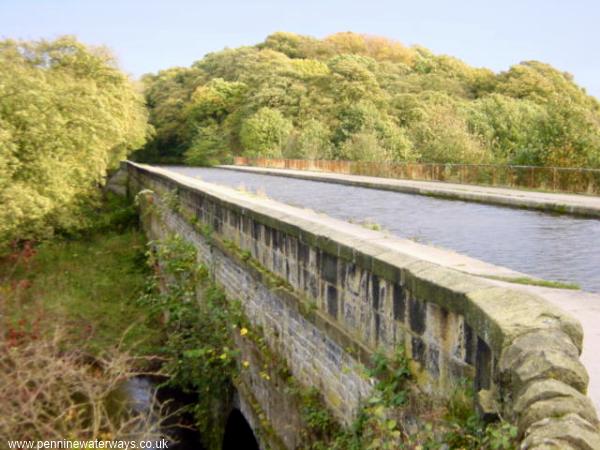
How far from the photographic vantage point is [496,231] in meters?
9.94

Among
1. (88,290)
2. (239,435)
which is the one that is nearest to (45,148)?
(88,290)

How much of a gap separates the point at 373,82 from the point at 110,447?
167 feet

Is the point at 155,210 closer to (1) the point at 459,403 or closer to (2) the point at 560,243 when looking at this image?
(2) the point at 560,243

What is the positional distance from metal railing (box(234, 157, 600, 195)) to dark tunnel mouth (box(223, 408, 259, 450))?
36.4ft

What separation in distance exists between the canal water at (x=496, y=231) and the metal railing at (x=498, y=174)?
→ 361 centimetres

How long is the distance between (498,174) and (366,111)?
28.3 m

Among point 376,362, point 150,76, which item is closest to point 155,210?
point 376,362

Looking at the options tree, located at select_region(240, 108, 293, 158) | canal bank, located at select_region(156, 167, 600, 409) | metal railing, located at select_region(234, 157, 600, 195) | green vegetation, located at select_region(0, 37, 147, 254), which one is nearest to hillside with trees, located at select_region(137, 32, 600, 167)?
tree, located at select_region(240, 108, 293, 158)

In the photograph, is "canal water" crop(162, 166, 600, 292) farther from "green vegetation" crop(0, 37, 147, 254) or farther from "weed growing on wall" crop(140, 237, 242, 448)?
"green vegetation" crop(0, 37, 147, 254)

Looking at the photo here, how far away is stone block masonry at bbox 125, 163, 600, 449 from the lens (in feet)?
8.29

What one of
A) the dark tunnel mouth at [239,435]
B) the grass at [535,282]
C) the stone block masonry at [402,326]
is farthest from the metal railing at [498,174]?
the grass at [535,282]

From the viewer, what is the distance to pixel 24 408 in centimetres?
483

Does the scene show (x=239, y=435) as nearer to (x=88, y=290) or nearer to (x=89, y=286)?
(x=88, y=290)

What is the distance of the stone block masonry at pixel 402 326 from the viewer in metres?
2.53
